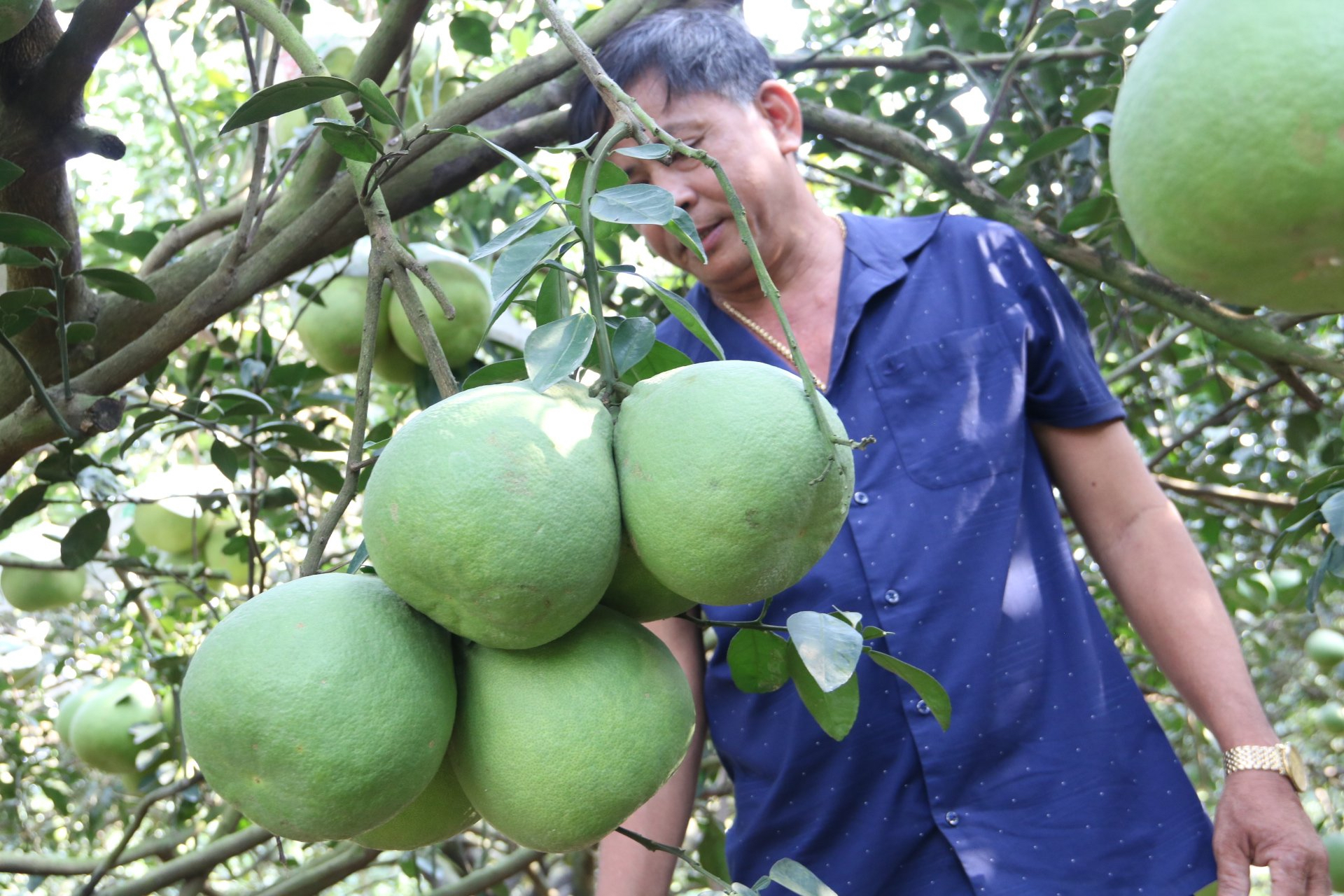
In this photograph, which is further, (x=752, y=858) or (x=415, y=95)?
(x=415, y=95)

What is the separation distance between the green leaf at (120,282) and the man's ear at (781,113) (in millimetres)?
975

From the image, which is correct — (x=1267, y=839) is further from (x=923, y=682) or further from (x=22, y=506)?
(x=22, y=506)

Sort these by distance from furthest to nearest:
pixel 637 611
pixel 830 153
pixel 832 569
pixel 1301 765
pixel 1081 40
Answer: pixel 830 153
pixel 1081 40
pixel 832 569
pixel 1301 765
pixel 637 611

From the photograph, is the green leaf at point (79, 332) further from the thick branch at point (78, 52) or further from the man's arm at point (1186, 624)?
the man's arm at point (1186, 624)

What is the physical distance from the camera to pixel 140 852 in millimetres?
2418

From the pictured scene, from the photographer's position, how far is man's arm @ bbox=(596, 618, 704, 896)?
1.64 metres

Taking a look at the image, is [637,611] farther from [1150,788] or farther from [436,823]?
[1150,788]

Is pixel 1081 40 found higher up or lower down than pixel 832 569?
higher up

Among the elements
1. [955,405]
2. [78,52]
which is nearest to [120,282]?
[78,52]

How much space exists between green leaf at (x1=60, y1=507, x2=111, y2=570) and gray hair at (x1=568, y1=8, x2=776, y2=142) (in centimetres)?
96

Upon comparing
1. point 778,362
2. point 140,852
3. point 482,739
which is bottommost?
point 140,852

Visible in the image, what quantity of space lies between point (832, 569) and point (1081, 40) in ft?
4.27

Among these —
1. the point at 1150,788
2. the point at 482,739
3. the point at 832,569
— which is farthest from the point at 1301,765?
the point at 482,739

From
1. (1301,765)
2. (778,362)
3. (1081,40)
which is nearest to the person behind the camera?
(1301,765)
